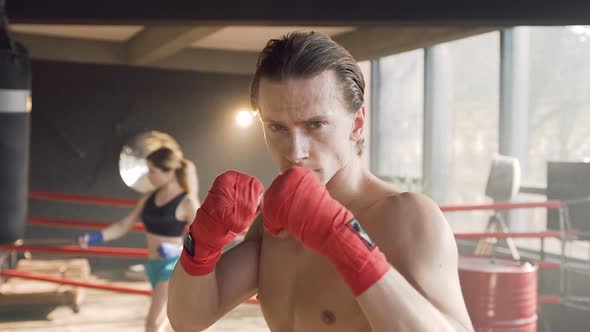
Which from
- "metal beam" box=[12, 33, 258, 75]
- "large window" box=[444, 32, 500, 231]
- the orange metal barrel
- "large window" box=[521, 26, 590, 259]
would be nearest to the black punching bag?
the orange metal barrel

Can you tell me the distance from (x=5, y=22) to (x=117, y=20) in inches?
15.6

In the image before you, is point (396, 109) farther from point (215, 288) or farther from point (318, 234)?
point (318, 234)

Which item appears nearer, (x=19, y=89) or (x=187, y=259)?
(x=187, y=259)

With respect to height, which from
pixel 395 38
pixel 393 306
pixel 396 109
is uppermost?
pixel 395 38

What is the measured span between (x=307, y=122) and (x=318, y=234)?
0.20 m

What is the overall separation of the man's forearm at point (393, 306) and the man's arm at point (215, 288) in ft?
1.29

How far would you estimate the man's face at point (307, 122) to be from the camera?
115cm

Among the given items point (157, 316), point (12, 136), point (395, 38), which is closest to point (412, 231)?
point (12, 136)

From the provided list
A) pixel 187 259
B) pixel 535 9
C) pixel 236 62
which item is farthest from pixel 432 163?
pixel 187 259

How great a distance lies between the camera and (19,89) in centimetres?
258

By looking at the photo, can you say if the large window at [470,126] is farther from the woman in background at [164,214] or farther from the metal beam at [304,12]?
the metal beam at [304,12]

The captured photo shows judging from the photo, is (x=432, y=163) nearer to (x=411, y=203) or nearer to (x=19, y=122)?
(x=19, y=122)

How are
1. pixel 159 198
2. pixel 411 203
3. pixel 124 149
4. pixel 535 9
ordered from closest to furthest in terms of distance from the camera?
pixel 411 203, pixel 535 9, pixel 159 198, pixel 124 149

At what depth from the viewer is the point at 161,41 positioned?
5.47 metres
